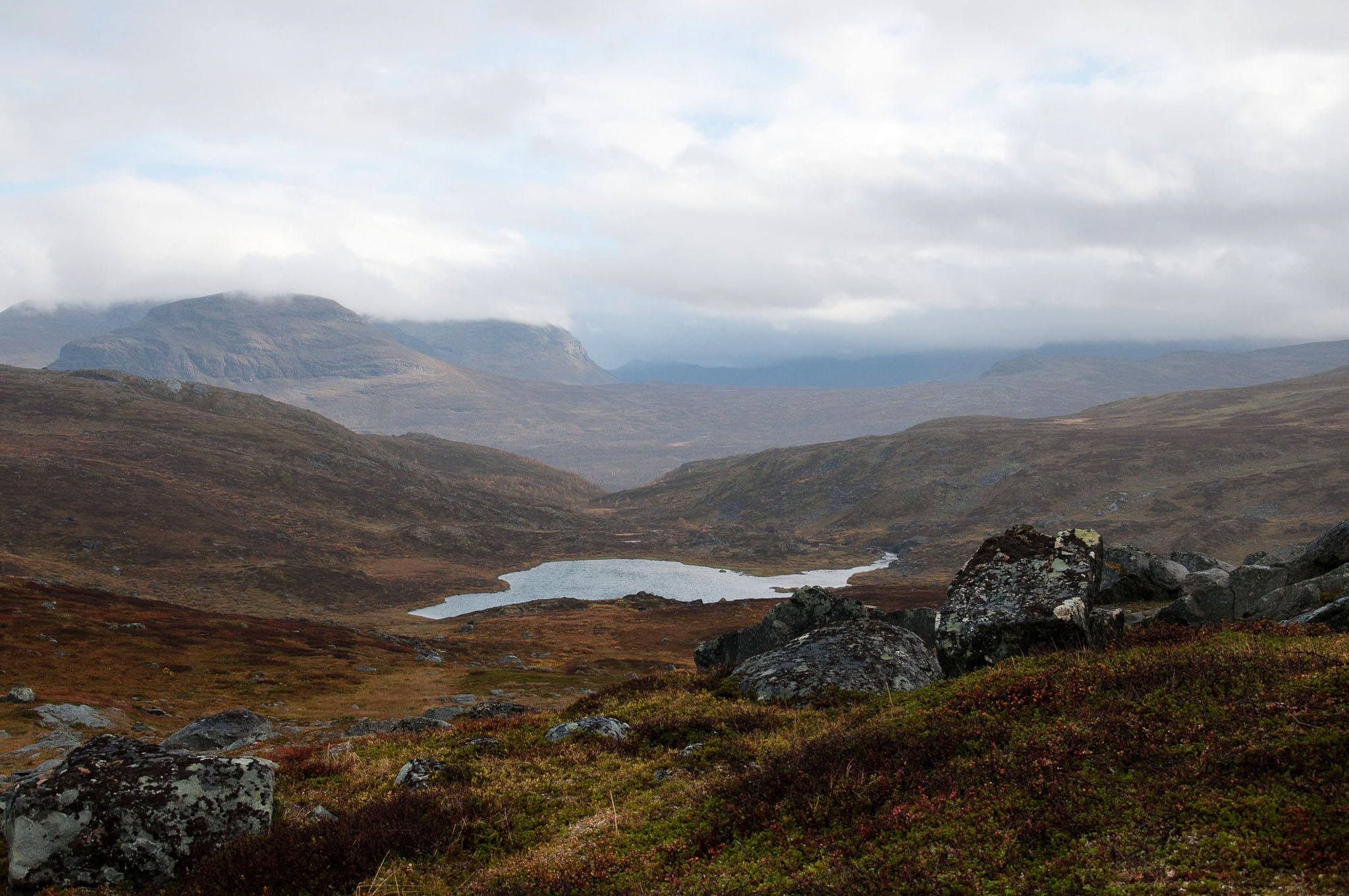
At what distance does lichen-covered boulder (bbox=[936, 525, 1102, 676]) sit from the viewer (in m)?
19.3

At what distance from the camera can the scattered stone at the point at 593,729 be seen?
18250 mm

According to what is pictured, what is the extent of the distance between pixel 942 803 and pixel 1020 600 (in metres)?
11.7

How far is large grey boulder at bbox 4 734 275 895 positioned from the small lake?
412 ft

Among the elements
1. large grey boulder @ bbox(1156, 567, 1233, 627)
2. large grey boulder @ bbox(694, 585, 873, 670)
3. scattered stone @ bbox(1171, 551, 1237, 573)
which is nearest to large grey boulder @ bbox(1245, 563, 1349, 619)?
large grey boulder @ bbox(1156, 567, 1233, 627)

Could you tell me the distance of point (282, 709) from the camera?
44094mm

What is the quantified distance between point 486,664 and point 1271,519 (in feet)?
572

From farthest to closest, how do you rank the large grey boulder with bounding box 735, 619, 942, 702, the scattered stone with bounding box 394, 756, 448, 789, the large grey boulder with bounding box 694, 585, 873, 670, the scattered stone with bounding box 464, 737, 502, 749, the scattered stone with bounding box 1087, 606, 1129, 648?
the large grey boulder with bounding box 694, 585, 873, 670
the large grey boulder with bounding box 735, 619, 942, 702
the scattered stone with bounding box 1087, 606, 1129, 648
the scattered stone with bounding box 464, 737, 502, 749
the scattered stone with bounding box 394, 756, 448, 789

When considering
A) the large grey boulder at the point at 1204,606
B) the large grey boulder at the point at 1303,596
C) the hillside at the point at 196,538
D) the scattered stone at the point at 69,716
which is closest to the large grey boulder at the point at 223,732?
the scattered stone at the point at 69,716

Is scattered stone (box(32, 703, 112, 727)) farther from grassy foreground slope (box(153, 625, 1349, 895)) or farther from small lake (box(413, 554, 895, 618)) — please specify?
small lake (box(413, 554, 895, 618))

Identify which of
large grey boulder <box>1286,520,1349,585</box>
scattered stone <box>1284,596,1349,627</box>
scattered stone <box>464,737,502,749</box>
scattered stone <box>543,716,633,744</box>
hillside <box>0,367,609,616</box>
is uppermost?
scattered stone <box>1284,596,1349,627</box>

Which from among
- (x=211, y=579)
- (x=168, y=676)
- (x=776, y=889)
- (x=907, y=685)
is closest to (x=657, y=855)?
(x=776, y=889)

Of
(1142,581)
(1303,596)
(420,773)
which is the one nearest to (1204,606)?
(1303,596)

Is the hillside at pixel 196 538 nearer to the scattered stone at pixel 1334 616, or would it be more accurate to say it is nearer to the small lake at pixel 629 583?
the small lake at pixel 629 583

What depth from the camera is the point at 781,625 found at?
111ft
